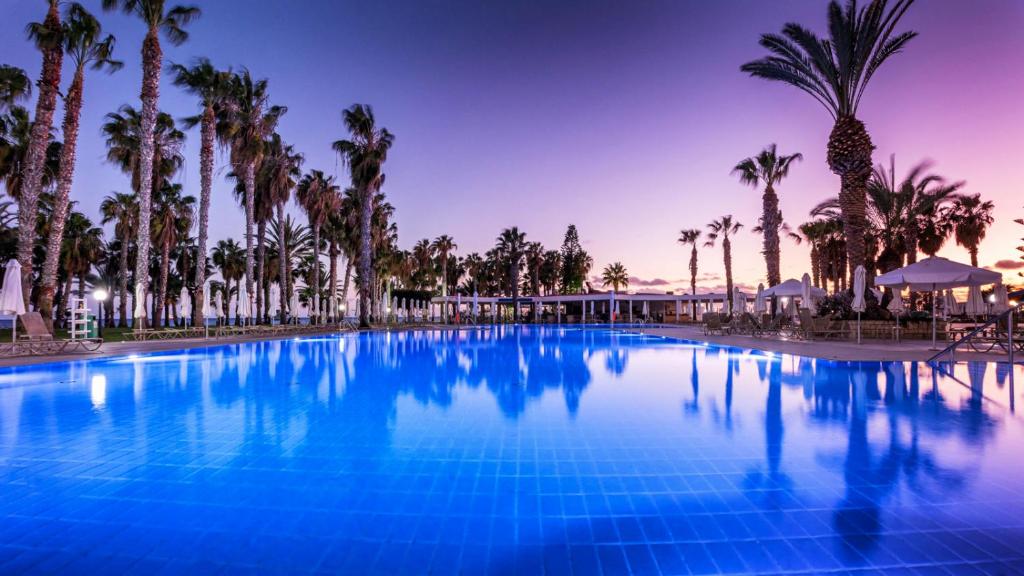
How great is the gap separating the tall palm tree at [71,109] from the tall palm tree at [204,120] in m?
4.14

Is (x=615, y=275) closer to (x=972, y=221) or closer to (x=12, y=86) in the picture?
(x=972, y=221)

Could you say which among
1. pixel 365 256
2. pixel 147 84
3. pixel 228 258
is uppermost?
pixel 147 84

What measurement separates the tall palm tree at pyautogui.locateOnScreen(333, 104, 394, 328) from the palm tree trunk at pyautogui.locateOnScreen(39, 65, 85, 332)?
13.7m

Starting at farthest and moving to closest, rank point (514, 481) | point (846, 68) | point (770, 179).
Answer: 1. point (770, 179)
2. point (846, 68)
3. point (514, 481)

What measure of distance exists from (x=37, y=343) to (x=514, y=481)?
15.4 metres

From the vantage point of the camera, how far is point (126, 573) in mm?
2299

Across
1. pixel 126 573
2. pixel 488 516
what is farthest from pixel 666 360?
pixel 126 573

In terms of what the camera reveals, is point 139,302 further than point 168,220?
No

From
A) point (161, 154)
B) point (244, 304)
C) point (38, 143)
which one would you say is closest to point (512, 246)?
point (161, 154)

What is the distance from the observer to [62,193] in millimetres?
15586

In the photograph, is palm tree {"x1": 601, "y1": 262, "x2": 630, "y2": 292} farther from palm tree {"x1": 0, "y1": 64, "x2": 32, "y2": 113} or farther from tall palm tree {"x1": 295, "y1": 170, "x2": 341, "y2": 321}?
palm tree {"x1": 0, "y1": 64, "x2": 32, "y2": 113}

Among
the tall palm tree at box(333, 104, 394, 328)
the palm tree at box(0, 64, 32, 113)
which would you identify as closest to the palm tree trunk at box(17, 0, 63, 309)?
the palm tree at box(0, 64, 32, 113)

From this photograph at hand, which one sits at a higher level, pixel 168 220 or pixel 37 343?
pixel 168 220

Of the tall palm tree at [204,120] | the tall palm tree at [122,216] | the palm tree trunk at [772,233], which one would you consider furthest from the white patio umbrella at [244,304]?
the palm tree trunk at [772,233]
